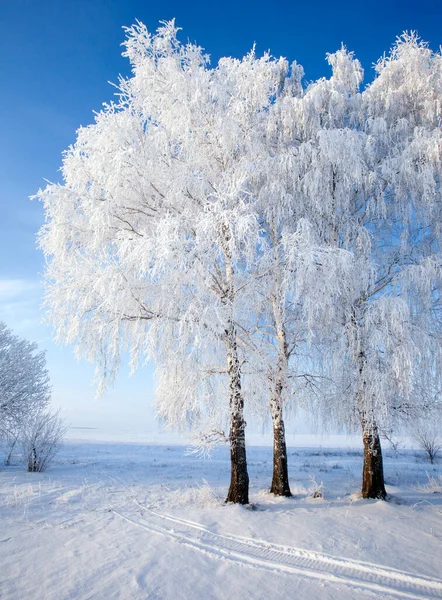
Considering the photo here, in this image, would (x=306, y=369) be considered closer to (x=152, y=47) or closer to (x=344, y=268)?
(x=344, y=268)

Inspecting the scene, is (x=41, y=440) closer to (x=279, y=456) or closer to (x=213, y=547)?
(x=279, y=456)

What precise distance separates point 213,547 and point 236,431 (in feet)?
9.73

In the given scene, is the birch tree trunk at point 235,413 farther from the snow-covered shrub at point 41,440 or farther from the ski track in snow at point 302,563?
the snow-covered shrub at point 41,440

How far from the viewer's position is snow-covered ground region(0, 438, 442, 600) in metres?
4.25

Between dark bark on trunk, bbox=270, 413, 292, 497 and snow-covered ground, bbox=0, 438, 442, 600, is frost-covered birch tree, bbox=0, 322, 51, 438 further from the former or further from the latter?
dark bark on trunk, bbox=270, 413, 292, 497

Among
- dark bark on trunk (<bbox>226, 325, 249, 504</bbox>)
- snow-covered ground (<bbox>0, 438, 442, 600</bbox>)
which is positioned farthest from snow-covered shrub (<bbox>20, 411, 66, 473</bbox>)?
dark bark on trunk (<bbox>226, 325, 249, 504</bbox>)

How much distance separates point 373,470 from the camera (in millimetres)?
9375

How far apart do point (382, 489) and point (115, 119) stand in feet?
37.7

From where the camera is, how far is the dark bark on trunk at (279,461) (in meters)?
9.09

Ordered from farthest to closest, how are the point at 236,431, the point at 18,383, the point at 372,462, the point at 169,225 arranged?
the point at 18,383
the point at 372,462
the point at 236,431
the point at 169,225

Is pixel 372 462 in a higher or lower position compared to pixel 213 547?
higher

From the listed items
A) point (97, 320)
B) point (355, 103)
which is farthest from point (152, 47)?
point (97, 320)

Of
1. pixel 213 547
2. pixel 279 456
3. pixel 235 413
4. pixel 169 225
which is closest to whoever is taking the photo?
pixel 213 547

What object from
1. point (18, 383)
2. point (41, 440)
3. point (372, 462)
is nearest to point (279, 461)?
point (372, 462)
